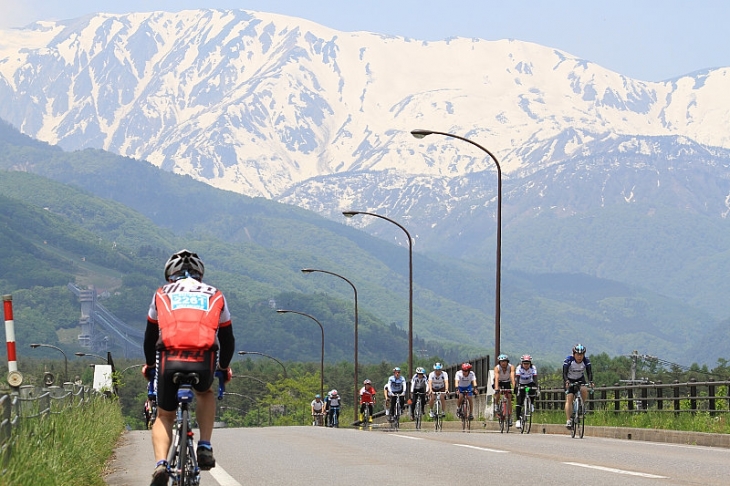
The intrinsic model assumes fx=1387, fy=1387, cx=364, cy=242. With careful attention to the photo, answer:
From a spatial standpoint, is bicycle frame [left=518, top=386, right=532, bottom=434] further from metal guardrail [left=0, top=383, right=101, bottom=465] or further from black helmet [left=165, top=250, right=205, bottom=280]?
black helmet [left=165, top=250, right=205, bottom=280]

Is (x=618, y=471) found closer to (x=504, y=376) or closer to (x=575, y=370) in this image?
(x=575, y=370)

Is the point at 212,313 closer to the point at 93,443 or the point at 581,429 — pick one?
the point at 93,443

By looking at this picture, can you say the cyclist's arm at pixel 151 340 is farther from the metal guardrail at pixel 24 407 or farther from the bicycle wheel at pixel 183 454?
the metal guardrail at pixel 24 407

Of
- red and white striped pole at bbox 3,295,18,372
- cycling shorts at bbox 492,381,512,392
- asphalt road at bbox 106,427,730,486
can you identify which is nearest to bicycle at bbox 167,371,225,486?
asphalt road at bbox 106,427,730,486

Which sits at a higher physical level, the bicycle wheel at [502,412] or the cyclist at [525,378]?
the cyclist at [525,378]

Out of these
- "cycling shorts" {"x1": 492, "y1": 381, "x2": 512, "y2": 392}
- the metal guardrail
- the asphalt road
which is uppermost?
"cycling shorts" {"x1": 492, "y1": 381, "x2": 512, "y2": 392}

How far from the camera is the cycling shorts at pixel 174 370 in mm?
9430

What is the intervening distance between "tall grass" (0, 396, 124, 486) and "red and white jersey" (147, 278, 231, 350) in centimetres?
149

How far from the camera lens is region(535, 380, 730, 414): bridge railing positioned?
2553 centimetres

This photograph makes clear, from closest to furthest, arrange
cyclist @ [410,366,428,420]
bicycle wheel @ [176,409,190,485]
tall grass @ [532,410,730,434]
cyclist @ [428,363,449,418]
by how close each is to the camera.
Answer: bicycle wheel @ [176,409,190,485] < tall grass @ [532,410,730,434] < cyclist @ [428,363,449,418] < cyclist @ [410,366,428,420]

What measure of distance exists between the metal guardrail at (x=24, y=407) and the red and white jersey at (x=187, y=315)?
179cm

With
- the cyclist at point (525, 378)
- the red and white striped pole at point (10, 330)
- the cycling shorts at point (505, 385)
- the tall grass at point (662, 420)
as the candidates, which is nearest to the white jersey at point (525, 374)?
the cyclist at point (525, 378)

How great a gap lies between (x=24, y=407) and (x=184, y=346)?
5325 millimetres

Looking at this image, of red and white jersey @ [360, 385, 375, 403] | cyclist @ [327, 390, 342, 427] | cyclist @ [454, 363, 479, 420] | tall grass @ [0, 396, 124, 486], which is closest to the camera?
tall grass @ [0, 396, 124, 486]
